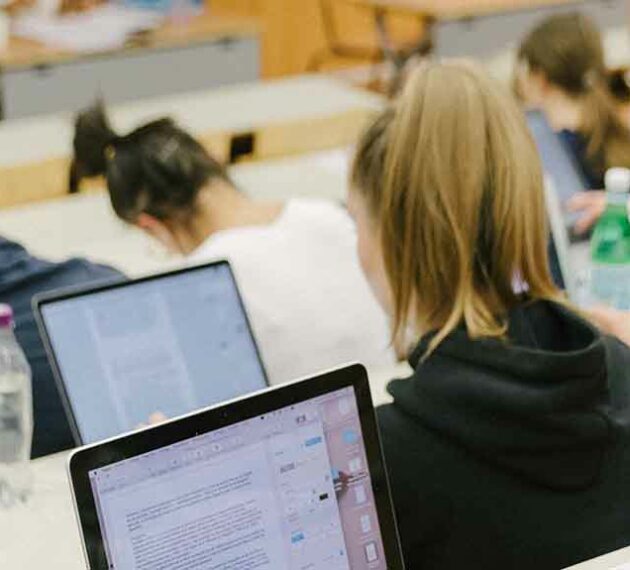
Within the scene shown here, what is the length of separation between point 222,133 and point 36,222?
2.40 ft

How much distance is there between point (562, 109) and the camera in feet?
11.1

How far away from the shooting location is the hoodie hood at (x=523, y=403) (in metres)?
1.45

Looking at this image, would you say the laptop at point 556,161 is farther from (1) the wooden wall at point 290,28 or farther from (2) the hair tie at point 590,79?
(1) the wooden wall at point 290,28

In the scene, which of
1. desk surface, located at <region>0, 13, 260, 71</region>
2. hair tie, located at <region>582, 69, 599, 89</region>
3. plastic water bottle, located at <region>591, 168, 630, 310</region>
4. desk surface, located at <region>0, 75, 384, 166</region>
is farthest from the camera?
desk surface, located at <region>0, 13, 260, 71</region>

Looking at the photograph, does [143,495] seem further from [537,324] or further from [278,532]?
[537,324]

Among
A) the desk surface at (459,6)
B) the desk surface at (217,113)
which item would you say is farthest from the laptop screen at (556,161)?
the desk surface at (459,6)

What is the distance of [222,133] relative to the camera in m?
3.59

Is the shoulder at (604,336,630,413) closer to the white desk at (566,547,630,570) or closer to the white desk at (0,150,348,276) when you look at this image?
the white desk at (566,547,630,570)

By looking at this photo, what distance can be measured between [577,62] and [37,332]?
69.9 inches

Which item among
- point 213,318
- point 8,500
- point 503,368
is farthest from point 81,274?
point 503,368

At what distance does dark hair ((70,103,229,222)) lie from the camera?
8.27 ft

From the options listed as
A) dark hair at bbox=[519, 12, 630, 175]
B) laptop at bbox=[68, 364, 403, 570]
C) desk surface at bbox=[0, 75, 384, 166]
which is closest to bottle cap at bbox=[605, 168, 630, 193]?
laptop at bbox=[68, 364, 403, 570]

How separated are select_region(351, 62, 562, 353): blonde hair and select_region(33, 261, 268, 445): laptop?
0.43 m

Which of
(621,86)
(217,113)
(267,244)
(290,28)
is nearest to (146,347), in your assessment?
(267,244)
